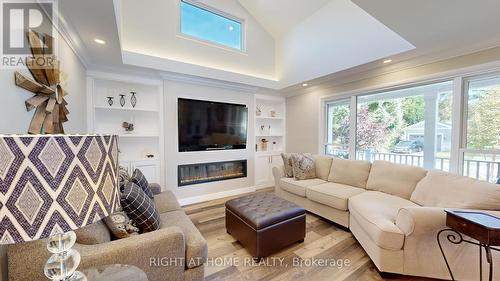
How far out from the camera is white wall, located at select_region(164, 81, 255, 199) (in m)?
3.42

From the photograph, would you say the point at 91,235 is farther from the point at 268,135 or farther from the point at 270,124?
the point at 270,124

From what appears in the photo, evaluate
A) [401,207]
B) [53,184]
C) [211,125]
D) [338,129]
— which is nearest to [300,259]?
[401,207]

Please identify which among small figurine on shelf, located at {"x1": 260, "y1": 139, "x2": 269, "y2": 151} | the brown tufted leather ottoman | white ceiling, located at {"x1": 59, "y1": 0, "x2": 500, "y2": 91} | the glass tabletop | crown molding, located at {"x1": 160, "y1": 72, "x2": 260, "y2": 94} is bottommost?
the brown tufted leather ottoman

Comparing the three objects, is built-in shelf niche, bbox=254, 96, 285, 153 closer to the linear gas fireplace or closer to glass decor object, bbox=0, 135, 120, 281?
the linear gas fireplace

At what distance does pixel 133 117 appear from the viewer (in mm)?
3361

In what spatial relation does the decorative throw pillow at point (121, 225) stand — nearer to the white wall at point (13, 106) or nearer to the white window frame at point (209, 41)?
the white wall at point (13, 106)

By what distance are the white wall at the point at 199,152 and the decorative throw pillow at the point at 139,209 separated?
6.35 ft

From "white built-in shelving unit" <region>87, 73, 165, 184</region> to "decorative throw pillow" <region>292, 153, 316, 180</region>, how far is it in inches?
90.9

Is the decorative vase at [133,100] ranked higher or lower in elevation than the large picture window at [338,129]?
higher

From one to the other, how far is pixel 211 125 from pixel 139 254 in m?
2.74

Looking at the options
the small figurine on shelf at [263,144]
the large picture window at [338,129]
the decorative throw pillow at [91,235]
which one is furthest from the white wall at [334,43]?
the decorative throw pillow at [91,235]

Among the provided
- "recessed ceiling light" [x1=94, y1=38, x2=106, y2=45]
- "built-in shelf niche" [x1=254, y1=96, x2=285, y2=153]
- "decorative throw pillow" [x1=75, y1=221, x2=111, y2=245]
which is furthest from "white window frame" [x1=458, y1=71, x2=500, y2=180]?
"recessed ceiling light" [x1=94, y1=38, x2=106, y2=45]

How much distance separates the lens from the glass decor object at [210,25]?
11.5ft

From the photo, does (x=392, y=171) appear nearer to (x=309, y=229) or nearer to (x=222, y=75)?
(x=309, y=229)
